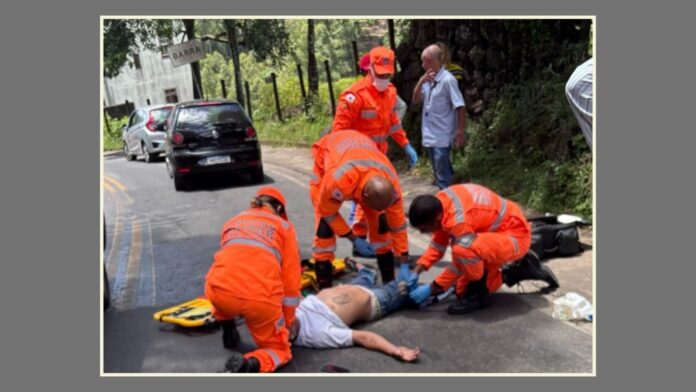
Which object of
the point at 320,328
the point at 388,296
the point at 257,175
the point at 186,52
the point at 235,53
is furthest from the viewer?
the point at 257,175

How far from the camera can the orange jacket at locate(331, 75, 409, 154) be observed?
18.1ft

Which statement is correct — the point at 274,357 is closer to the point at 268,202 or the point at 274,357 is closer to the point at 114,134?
the point at 268,202

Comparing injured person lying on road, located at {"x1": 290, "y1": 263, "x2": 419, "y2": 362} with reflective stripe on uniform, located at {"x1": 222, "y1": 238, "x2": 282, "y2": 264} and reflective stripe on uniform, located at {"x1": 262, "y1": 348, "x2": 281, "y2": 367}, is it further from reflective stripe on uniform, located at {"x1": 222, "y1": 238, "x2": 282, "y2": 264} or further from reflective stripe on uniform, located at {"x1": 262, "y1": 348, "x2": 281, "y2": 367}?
reflective stripe on uniform, located at {"x1": 222, "y1": 238, "x2": 282, "y2": 264}

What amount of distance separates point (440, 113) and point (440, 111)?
0.02 meters

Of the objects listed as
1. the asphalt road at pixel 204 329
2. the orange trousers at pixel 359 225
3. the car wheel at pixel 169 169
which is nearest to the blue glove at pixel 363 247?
the orange trousers at pixel 359 225

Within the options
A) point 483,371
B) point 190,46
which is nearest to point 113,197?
point 190,46

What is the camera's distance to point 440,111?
6273mm

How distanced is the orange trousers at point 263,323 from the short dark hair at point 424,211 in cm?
101

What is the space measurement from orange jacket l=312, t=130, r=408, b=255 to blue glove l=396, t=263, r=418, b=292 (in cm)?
12

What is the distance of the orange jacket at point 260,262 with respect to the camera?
11.5 ft

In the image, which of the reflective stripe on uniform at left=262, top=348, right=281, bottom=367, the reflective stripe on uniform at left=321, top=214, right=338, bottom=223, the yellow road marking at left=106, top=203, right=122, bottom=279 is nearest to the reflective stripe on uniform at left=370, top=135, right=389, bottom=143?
the reflective stripe on uniform at left=321, top=214, right=338, bottom=223

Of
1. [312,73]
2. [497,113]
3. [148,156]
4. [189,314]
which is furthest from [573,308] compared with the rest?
[497,113]

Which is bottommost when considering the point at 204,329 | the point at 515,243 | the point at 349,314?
the point at 204,329

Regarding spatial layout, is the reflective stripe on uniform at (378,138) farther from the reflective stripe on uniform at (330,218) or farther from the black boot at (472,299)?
the black boot at (472,299)
